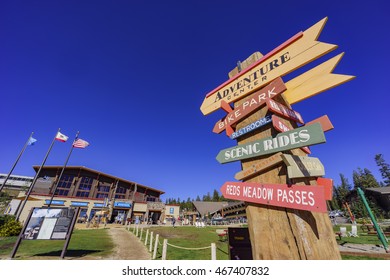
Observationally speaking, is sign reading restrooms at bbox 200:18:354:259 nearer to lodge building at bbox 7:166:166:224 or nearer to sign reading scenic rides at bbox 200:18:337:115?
sign reading scenic rides at bbox 200:18:337:115

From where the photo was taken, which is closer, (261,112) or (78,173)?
(261,112)

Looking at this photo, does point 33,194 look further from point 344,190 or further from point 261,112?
point 344,190

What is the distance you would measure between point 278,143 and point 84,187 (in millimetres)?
43574

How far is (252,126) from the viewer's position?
95.9 inches

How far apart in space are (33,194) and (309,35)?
4382 centimetres

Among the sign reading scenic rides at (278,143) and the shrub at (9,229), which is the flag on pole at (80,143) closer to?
the shrub at (9,229)

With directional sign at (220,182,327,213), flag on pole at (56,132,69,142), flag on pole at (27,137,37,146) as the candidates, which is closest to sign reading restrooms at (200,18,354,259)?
directional sign at (220,182,327,213)

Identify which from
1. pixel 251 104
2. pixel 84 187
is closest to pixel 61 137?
pixel 251 104

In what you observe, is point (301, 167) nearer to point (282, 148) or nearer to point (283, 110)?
point (282, 148)

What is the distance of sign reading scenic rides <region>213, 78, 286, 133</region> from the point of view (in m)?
2.28

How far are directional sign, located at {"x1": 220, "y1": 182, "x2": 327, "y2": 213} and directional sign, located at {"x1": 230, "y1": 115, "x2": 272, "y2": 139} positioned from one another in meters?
0.71

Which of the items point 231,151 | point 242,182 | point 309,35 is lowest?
point 242,182

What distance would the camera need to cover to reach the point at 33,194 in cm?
3178
